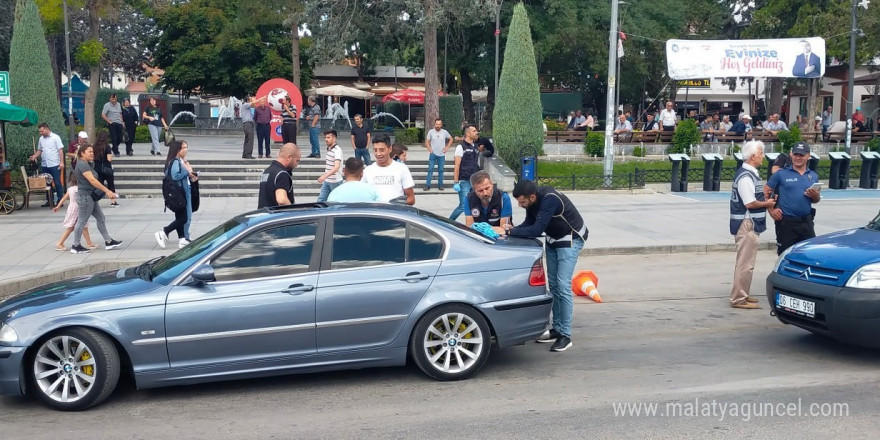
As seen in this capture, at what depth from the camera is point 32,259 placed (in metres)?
12.1

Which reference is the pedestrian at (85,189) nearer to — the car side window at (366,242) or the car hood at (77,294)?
the car hood at (77,294)

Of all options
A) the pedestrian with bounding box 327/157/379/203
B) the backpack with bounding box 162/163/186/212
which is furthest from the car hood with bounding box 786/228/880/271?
the backpack with bounding box 162/163/186/212

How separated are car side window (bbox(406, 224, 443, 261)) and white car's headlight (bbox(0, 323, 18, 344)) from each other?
9.28 ft

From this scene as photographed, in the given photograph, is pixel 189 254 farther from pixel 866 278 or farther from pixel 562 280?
pixel 866 278

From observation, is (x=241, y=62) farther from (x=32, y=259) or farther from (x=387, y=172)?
(x=387, y=172)

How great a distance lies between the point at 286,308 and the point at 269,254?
1.47 feet

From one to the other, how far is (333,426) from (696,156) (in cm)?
2351

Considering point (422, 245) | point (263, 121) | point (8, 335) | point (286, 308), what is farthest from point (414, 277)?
point (263, 121)

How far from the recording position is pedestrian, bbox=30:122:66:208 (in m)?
17.6

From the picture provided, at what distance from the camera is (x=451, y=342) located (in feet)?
21.4

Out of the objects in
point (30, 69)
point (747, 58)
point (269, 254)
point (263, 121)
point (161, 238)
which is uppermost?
point (747, 58)

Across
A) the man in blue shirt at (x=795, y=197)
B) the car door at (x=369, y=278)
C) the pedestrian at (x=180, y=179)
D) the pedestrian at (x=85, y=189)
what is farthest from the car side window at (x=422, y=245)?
the pedestrian at (x=85, y=189)

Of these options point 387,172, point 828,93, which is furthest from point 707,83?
point 387,172

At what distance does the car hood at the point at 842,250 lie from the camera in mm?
6887
